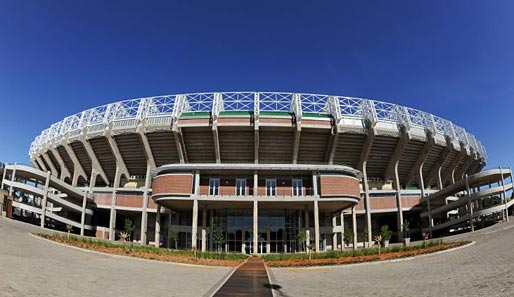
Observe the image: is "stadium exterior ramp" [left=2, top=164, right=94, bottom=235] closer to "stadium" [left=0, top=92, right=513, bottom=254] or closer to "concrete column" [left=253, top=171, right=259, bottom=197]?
"stadium" [left=0, top=92, right=513, bottom=254]

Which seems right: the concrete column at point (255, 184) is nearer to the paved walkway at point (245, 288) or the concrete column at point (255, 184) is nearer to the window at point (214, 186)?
the window at point (214, 186)

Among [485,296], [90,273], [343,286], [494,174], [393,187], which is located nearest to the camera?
[485,296]

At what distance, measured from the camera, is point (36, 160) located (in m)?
69.9

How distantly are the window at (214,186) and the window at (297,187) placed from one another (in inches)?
414

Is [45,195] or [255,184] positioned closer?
[255,184]

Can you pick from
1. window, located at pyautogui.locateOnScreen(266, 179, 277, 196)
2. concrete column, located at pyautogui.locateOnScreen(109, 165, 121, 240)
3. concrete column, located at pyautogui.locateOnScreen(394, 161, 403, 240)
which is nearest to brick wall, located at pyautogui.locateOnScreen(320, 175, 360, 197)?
window, located at pyautogui.locateOnScreen(266, 179, 277, 196)

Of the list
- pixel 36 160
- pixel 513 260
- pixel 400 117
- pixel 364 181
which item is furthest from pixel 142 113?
pixel 513 260

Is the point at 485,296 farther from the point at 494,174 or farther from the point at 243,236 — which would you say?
the point at 494,174

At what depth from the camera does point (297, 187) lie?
4534cm

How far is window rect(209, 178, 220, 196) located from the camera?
44.7 m

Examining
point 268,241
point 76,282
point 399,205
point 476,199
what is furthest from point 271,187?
point 76,282

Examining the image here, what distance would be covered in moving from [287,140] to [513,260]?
3866cm

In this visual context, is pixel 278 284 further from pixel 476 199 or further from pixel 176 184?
pixel 476 199

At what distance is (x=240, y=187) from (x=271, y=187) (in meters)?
4.27
